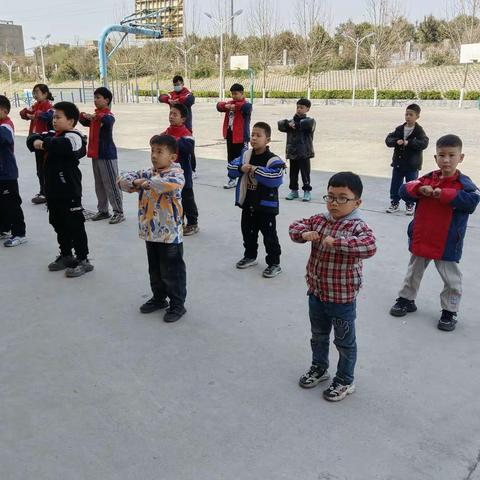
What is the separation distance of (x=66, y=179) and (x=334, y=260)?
2.72m

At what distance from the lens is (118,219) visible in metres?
6.00

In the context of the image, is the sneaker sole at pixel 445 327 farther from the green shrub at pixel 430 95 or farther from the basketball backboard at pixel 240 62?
the basketball backboard at pixel 240 62

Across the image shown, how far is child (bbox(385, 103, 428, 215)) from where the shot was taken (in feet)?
19.7

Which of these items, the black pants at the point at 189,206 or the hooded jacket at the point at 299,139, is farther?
the hooded jacket at the point at 299,139

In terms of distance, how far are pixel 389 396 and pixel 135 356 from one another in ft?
5.00

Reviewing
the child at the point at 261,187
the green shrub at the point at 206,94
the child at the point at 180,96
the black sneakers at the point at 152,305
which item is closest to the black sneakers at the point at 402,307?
the child at the point at 261,187

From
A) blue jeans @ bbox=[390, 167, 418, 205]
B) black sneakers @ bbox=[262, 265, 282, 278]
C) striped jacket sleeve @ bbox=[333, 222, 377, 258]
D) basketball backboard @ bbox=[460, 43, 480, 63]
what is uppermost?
basketball backboard @ bbox=[460, 43, 480, 63]

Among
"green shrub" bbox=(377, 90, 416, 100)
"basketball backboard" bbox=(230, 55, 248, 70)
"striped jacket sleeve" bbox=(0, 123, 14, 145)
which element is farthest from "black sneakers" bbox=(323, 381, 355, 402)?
"basketball backboard" bbox=(230, 55, 248, 70)

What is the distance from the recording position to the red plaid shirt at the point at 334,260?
2459mm

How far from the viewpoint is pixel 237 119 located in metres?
7.83

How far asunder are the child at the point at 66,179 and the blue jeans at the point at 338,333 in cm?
252

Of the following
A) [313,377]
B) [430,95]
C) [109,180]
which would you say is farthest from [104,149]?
[430,95]

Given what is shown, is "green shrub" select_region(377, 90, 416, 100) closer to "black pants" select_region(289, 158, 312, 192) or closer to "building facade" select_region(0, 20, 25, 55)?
"black pants" select_region(289, 158, 312, 192)

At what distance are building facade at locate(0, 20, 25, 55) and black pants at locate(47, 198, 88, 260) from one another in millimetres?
97745
